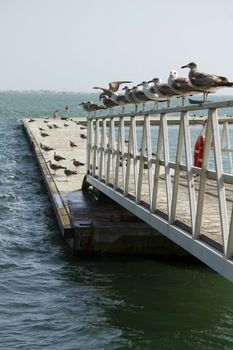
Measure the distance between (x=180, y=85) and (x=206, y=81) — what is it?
1141 millimetres

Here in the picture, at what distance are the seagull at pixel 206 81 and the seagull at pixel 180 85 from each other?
0.30 m

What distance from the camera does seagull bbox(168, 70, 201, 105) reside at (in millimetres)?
9914

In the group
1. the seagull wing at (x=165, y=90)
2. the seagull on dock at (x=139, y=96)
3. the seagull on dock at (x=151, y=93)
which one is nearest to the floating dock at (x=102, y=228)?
the seagull on dock at (x=139, y=96)

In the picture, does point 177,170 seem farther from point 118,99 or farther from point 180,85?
point 118,99

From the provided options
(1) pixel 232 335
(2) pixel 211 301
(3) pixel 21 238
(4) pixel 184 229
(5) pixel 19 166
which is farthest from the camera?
(5) pixel 19 166

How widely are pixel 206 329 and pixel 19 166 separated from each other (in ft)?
72.5

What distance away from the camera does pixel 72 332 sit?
9.48 m

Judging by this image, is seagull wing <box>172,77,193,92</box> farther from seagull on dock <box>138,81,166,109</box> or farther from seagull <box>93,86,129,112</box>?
seagull <box>93,86,129,112</box>

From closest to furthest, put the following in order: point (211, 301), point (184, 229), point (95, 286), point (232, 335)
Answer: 1. point (184, 229)
2. point (232, 335)
3. point (211, 301)
4. point (95, 286)

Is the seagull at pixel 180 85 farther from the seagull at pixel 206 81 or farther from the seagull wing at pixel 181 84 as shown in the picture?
the seagull at pixel 206 81

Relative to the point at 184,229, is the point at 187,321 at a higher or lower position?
lower

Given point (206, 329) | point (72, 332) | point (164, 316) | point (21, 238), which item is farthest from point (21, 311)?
point (21, 238)

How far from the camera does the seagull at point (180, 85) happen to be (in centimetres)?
991

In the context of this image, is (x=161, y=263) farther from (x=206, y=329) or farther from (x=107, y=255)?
(x=206, y=329)
